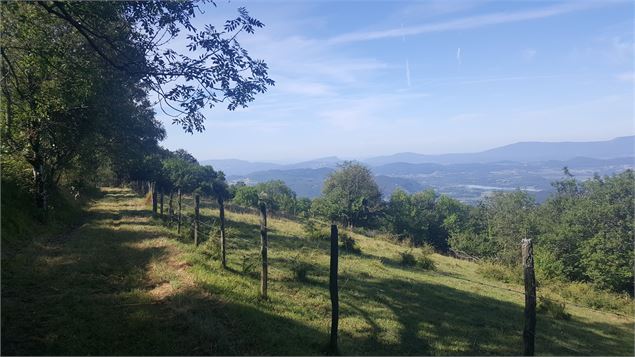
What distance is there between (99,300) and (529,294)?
32.7 feet

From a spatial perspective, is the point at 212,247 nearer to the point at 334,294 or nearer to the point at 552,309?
the point at 334,294

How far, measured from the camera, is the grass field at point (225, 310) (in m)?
8.20

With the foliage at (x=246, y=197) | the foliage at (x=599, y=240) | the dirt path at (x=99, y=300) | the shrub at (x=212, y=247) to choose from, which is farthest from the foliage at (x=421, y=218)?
the dirt path at (x=99, y=300)

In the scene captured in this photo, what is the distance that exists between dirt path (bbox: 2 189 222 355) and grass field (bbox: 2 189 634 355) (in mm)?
28

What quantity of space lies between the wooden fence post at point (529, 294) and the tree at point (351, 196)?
60.4 m

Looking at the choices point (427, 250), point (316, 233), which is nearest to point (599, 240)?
point (427, 250)

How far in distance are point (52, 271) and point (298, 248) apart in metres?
12.5

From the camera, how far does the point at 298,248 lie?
2216 cm

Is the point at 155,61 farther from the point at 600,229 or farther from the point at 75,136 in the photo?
the point at 600,229

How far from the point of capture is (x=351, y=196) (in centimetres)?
7400

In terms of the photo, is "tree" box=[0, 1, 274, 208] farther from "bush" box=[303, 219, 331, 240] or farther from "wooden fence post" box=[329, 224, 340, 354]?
"bush" box=[303, 219, 331, 240]

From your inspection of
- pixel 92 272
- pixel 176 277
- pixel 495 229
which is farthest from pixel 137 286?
pixel 495 229

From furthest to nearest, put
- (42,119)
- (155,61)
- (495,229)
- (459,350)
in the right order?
(495,229)
(42,119)
(459,350)
(155,61)

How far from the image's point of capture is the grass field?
323 inches
